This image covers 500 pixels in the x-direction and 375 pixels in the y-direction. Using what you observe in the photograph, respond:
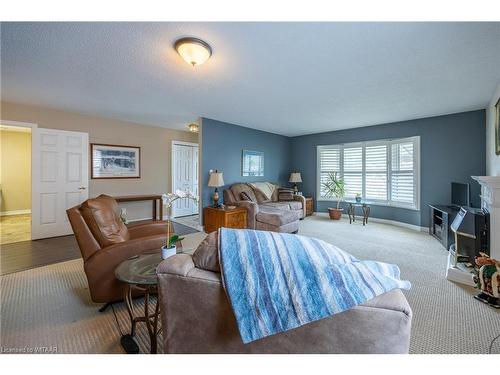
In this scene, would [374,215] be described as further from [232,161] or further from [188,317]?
[188,317]

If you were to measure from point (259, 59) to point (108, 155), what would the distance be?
406 cm

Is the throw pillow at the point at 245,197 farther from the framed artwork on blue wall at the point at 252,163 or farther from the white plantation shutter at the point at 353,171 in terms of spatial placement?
the white plantation shutter at the point at 353,171

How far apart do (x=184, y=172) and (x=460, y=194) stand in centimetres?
584

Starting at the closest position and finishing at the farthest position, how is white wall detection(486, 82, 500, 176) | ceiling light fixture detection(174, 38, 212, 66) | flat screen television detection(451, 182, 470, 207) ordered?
ceiling light fixture detection(174, 38, 212, 66) → white wall detection(486, 82, 500, 176) → flat screen television detection(451, 182, 470, 207)

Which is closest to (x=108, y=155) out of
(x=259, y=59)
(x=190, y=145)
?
(x=190, y=145)

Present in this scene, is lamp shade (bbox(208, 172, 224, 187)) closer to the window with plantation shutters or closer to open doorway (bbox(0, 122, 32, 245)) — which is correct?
the window with plantation shutters

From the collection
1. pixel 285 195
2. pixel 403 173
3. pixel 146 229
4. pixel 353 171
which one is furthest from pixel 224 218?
pixel 403 173

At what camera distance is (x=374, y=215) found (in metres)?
5.48

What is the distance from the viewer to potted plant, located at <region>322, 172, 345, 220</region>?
564 centimetres

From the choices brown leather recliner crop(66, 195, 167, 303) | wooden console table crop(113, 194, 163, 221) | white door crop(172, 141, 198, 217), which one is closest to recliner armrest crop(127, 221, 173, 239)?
brown leather recliner crop(66, 195, 167, 303)

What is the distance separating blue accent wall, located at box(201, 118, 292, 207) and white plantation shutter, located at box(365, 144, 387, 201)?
7.52 ft

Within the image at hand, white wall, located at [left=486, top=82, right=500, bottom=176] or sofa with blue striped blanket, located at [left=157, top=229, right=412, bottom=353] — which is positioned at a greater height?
white wall, located at [left=486, top=82, right=500, bottom=176]
